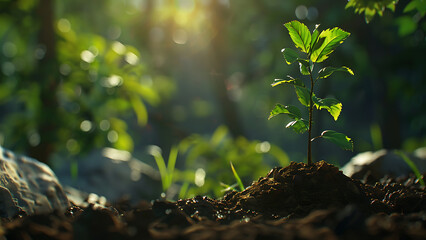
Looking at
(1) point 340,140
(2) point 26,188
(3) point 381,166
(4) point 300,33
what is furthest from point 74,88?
(1) point 340,140

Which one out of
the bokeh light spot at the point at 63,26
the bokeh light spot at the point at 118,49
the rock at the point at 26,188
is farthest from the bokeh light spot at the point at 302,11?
the rock at the point at 26,188

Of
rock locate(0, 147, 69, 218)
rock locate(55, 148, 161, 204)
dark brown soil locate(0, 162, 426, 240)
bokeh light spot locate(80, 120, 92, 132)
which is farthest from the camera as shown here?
rock locate(55, 148, 161, 204)

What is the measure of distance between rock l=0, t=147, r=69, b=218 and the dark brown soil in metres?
0.19

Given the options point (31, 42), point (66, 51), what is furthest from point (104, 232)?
point (31, 42)

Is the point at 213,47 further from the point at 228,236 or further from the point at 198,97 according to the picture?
the point at 198,97

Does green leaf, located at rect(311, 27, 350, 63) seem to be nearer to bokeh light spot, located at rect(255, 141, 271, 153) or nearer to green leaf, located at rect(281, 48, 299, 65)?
green leaf, located at rect(281, 48, 299, 65)

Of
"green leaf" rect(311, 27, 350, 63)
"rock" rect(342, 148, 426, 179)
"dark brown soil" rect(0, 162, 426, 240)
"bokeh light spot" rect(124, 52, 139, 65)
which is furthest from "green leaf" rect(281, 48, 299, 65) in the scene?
"bokeh light spot" rect(124, 52, 139, 65)

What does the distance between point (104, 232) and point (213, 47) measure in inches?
257

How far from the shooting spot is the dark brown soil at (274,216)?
1.08 metres

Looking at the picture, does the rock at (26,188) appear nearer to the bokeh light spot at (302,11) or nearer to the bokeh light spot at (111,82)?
the bokeh light spot at (111,82)

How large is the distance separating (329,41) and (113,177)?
4.08m

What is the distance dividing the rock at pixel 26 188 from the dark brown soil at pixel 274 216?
19 cm

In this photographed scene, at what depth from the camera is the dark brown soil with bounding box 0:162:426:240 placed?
1.08m

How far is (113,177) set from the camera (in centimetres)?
508
